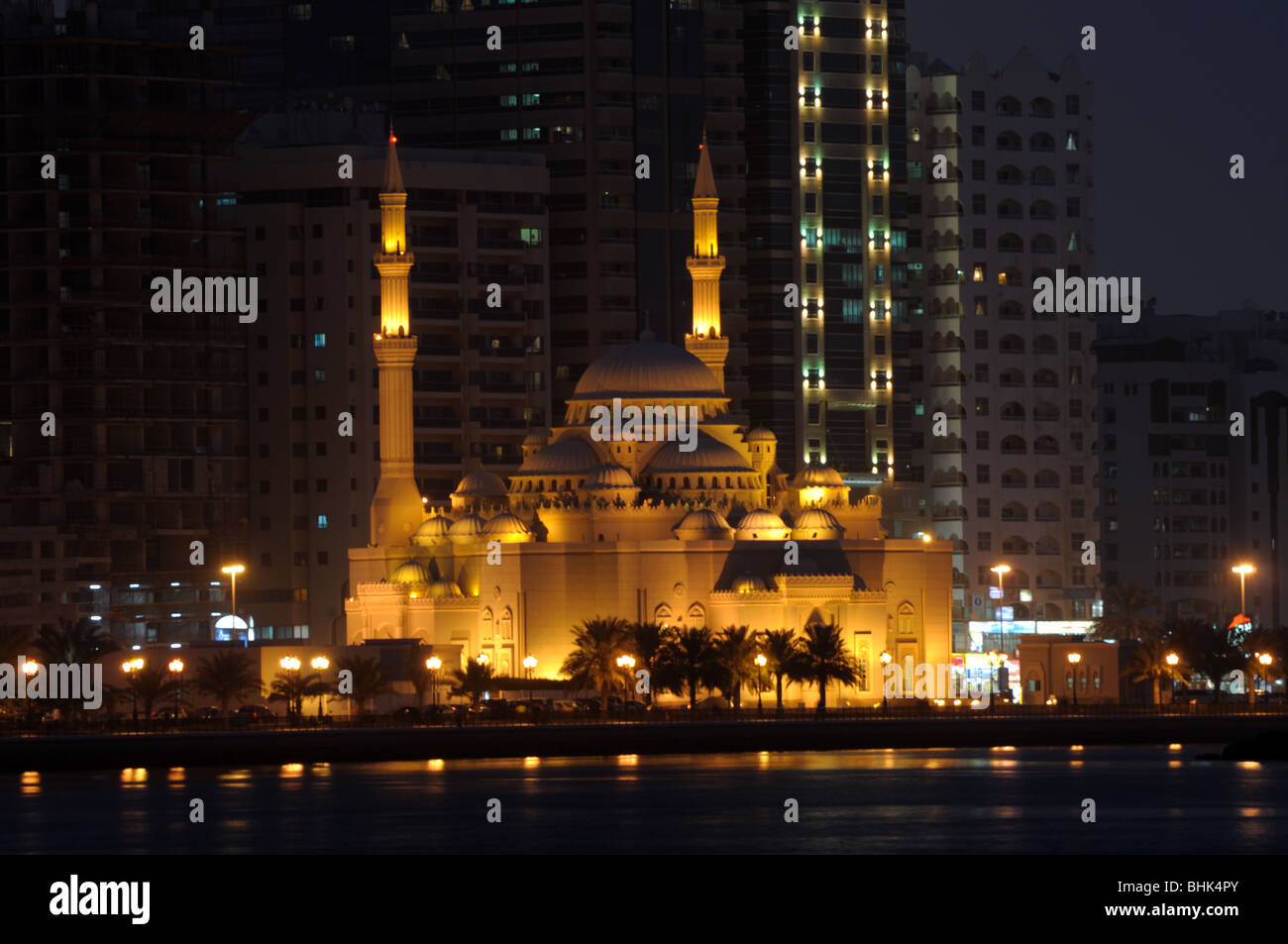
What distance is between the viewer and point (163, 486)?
16175 centimetres

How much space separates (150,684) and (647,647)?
20.4m

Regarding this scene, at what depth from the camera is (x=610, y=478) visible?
14475cm

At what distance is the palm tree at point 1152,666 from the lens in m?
139

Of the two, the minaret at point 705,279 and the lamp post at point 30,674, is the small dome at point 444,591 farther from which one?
the lamp post at point 30,674

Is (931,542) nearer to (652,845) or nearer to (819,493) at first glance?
(819,493)

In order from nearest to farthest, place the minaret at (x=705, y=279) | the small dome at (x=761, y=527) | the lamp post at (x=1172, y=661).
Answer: the lamp post at (x=1172, y=661) → the small dome at (x=761, y=527) → the minaret at (x=705, y=279)

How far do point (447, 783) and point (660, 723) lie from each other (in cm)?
1364

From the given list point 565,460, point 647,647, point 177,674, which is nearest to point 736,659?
point 647,647

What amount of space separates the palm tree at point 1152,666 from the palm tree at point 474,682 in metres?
27.7

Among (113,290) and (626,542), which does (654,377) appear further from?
(113,290)
